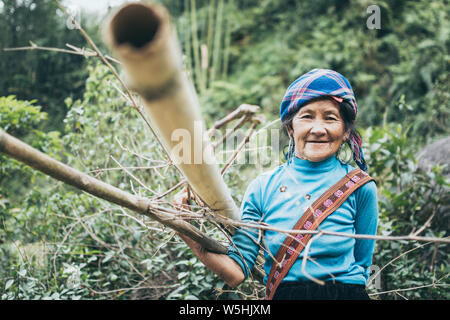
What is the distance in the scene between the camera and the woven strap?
1.23 meters

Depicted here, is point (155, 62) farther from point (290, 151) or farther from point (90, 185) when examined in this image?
point (290, 151)

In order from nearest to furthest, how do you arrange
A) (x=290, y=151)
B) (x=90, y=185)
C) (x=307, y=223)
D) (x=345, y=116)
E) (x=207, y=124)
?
(x=90, y=185) < (x=307, y=223) < (x=345, y=116) < (x=290, y=151) < (x=207, y=124)

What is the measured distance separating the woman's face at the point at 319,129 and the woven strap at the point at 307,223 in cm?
15

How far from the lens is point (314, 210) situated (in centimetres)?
125

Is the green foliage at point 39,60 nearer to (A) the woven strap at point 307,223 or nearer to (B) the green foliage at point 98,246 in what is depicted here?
(B) the green foliage at point 98,246

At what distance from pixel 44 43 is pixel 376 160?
748cm

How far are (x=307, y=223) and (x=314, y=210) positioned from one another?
6 centimetres

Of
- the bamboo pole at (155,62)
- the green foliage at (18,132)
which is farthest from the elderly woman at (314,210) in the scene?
the green foliage at (18,132)

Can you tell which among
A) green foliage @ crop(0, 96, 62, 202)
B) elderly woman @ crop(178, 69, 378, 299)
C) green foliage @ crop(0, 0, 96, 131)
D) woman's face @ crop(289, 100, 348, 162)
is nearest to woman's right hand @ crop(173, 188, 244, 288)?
elderly woman @ crop(178, 69, 378, 299)

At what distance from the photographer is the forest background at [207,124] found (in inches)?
86.9

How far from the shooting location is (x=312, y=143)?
1.34 meters

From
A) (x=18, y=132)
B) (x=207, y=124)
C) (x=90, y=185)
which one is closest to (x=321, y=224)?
(x=90, y=185)

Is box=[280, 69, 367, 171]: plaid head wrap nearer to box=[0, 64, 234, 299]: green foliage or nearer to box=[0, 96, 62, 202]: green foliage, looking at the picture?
box=[0, 64, 234, 299]: green foliage

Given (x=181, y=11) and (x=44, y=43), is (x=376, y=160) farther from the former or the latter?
(x=181, y=11)
